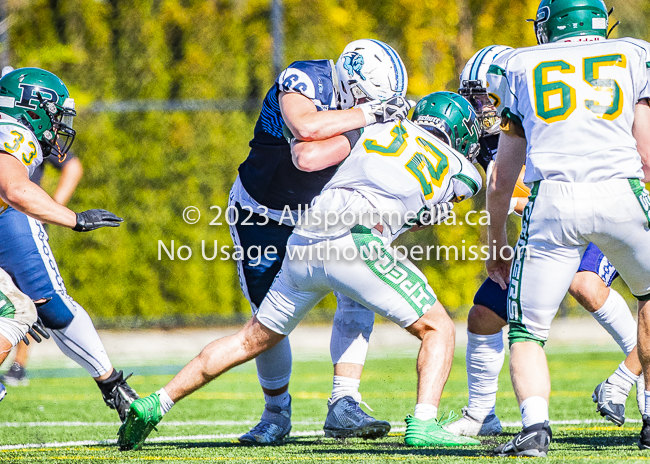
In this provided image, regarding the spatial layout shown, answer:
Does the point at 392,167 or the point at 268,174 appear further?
the point at 268,174

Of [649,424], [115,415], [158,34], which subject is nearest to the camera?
[649,424]

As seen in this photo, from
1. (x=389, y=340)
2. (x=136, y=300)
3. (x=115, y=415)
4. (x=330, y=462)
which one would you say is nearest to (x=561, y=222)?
(x=330, y=462)

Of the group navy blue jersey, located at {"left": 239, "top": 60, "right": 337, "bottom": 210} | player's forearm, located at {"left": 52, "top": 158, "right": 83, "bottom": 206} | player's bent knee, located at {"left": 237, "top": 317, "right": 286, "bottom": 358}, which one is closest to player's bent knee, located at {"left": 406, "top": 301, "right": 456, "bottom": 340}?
player's bent knee, located at {"left": 237, "top": 317, "right": 286, "bottom": 358}

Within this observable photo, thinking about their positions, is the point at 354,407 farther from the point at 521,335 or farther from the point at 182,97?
the point at 182,97

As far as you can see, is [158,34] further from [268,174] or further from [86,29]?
[268,174]

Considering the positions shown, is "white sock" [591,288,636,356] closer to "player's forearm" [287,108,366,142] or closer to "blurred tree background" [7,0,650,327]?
"player's forearm" [287,108,366,142]

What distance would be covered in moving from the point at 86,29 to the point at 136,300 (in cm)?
379

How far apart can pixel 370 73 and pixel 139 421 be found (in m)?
1.83

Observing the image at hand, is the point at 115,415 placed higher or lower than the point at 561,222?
lower

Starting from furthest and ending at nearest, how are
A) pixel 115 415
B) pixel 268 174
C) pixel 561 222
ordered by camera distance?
1. pixel 115 415
2. pixel 268 174
3. pixel 561 222

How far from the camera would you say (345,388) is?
12.8 ft

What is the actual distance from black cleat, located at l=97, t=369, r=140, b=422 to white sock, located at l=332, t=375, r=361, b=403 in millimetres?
1115

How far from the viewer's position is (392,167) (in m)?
3.46

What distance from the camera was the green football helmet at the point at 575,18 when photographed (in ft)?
10.6
